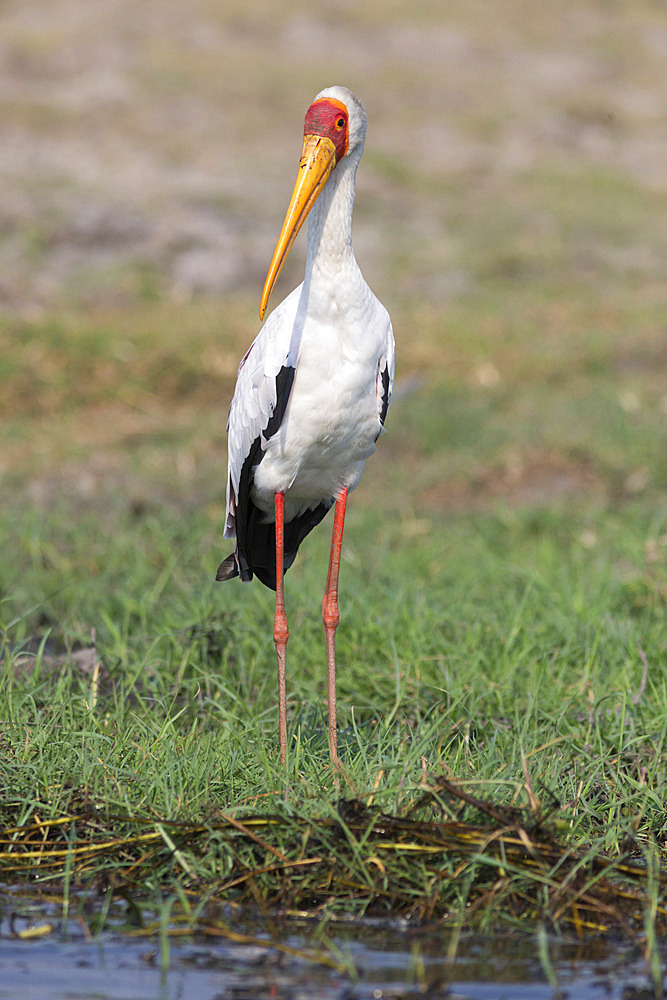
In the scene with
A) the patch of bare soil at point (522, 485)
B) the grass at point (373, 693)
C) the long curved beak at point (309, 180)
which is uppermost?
the long curved beak at point (309, 180)

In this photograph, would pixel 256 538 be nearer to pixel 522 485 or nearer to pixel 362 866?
pixel 362 866

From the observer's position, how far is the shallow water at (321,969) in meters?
2.29

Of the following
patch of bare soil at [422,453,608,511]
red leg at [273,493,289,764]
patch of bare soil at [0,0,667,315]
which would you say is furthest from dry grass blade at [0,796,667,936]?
patch of bare soil at [0,0,667,315]

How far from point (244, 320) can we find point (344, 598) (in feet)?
15.9

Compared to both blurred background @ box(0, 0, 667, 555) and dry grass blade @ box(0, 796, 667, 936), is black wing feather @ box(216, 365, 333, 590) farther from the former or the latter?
blurred background @ box(0, 0, 667, 555)

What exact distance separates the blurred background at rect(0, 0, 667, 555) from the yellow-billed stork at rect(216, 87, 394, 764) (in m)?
2.59

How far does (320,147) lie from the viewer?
10.6 feet

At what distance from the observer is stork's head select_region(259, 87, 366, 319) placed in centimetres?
318

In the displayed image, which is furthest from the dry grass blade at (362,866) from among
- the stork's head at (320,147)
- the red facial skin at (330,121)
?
the red facial skin at (330,121)

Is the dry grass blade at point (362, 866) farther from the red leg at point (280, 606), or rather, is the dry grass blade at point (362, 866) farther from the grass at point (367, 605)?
the red leg at point (280, 606)

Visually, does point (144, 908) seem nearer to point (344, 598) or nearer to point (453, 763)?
point (453, 763)

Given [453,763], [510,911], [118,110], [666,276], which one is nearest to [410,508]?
[453,763]

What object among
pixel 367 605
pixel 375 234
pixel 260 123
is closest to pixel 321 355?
pixel 367 605

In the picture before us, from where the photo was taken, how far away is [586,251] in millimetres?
12758
